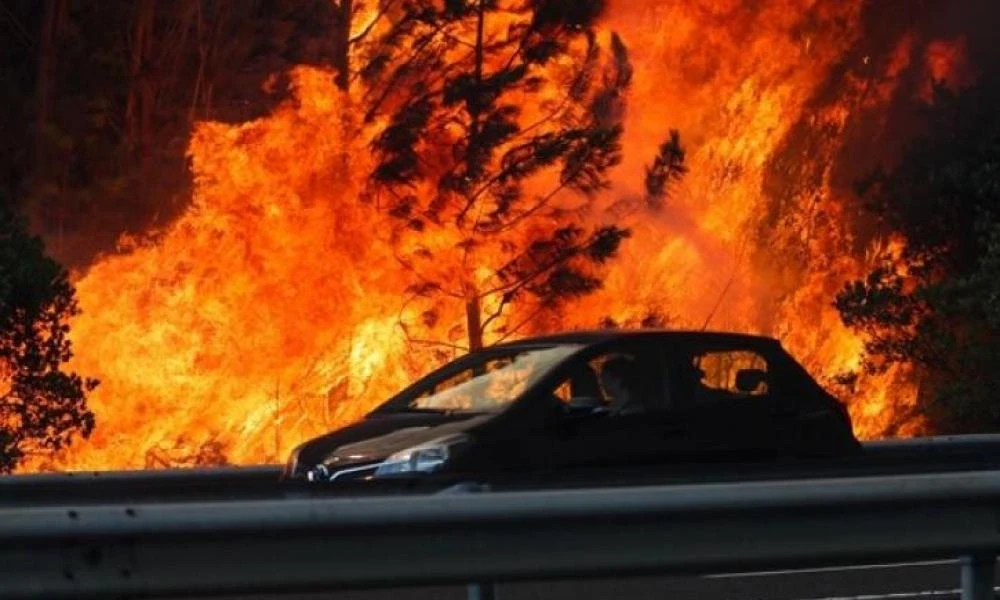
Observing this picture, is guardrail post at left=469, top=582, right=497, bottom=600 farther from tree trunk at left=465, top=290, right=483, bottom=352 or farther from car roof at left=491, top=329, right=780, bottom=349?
tree trunk at left=465, top=290, right=483, bottom=352

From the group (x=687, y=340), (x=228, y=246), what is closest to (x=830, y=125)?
(x=228, y=246)

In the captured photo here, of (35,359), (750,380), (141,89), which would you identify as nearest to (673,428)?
(750,380)

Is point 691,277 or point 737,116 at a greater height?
point 737,116

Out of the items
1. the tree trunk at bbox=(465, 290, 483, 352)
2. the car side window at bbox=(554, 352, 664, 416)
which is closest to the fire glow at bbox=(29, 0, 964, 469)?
the tree trunk at bbox=(465, 290, 483, 352)

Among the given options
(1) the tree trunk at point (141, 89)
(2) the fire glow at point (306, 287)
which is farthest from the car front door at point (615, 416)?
(1) the tree trunk at point (141, 89)

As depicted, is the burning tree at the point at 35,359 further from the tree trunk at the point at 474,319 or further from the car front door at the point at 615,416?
the car front door at the point at 615,416

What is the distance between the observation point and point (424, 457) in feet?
30.6

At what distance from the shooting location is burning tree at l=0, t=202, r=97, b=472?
50.9 feet

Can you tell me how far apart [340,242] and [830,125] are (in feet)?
22.8

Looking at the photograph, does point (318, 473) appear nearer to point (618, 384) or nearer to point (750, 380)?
point (618, 384)

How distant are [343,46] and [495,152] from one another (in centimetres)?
342

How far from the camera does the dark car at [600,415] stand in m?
9.44

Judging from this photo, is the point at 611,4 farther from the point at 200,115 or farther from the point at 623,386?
the point at 623,386

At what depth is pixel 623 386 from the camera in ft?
32.7
